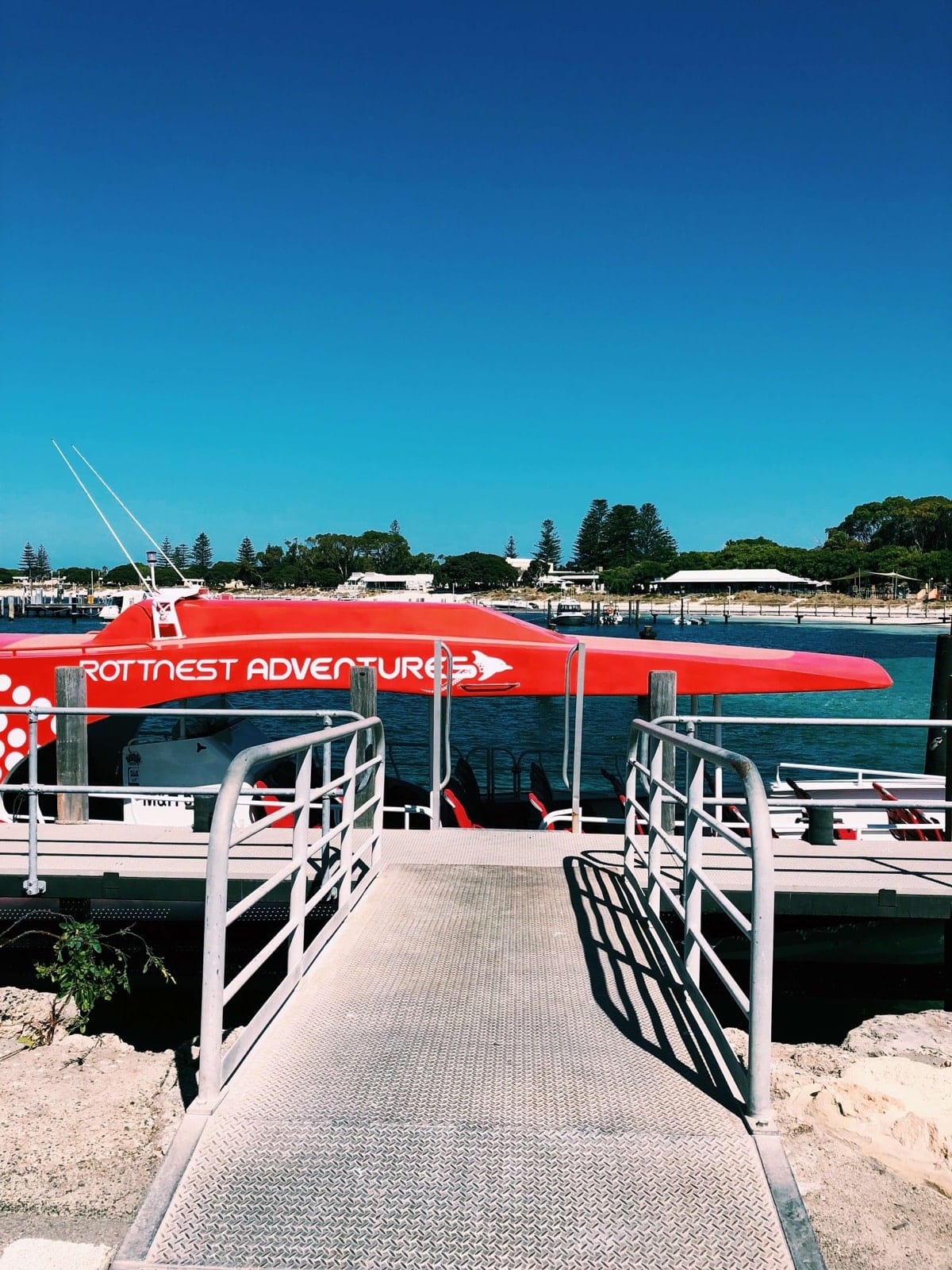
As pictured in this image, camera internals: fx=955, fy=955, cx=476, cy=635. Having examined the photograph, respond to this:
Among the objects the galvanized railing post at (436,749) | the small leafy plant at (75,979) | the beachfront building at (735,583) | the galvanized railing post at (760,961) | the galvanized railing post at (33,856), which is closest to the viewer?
the galvanized railing post at (760,961)

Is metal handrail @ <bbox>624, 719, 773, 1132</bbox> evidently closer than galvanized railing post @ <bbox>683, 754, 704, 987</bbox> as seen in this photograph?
Yes

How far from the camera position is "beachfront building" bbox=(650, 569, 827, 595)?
14825 cm

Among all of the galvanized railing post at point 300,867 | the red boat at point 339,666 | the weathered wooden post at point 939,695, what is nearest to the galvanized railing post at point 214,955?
the galvanized railing post at point 300,867

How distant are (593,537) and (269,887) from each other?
177064 millimetres

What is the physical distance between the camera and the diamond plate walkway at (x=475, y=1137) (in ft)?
8.46

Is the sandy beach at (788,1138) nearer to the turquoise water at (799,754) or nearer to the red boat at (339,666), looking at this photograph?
the turquoise water at (799,754)

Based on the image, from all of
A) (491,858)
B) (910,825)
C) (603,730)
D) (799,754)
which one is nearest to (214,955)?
(491,858)

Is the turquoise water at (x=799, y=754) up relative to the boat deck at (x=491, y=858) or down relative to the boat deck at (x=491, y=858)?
down

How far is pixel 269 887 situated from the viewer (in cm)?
384

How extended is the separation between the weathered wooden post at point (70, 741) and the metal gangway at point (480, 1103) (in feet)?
10.7

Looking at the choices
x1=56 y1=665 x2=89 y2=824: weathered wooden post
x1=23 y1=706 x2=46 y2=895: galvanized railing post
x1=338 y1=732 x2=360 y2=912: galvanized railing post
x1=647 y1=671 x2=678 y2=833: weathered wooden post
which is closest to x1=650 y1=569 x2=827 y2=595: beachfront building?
x1=647 y1=671 x2=678 y2=833: weathered wooden post

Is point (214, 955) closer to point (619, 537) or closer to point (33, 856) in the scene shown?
point (33, 856)

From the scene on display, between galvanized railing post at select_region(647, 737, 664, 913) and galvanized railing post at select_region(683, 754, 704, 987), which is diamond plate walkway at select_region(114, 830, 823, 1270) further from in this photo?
galvanized railing post at select_region(647, 737, 664, 913)

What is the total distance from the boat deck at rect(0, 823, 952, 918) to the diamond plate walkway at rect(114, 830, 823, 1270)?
5.78ft
